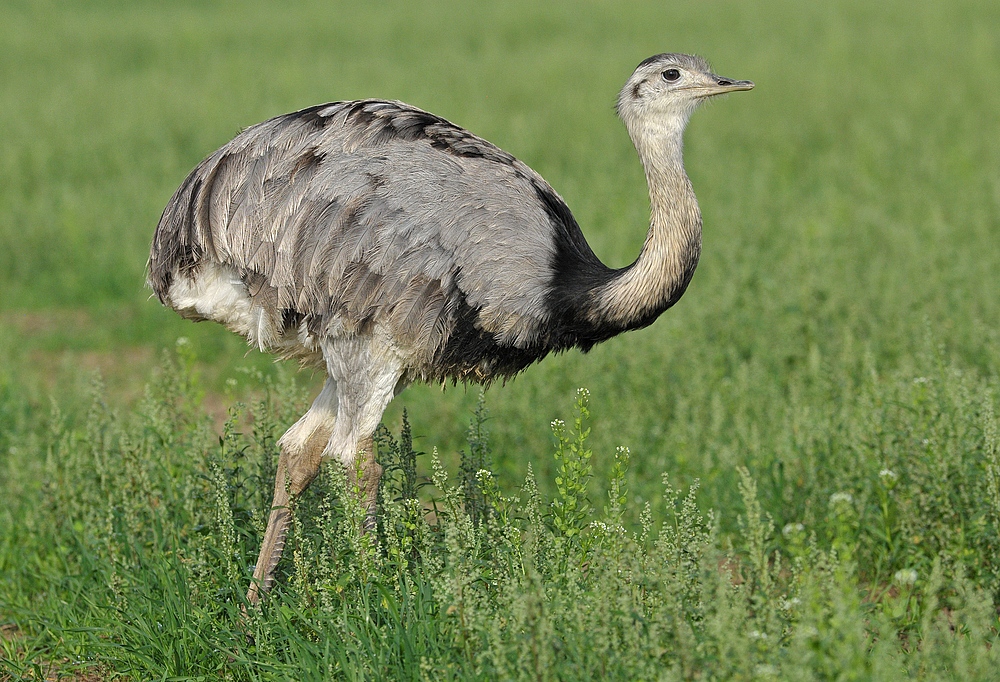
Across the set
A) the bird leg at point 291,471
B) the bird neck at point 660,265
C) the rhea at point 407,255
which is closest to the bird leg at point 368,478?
the rhea at point 407,255

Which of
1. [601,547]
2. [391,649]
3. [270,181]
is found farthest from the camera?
[270,181]

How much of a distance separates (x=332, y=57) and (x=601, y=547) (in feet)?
51.0

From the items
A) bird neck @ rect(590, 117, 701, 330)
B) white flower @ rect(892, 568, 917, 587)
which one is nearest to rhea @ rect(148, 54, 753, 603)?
bird neck @ rect(590, 117, 701, 330)

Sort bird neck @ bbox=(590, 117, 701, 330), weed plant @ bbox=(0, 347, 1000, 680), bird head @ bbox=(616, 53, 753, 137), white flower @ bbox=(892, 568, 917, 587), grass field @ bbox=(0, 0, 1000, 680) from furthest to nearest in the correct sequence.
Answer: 1. bird head @ bbox=(616, 53, 753, 137)
2. bird neck @ bbox=(590, 117, 701, 330)
3. white flower @ bbox=(892, 568, 917, 587)
4. grass field @ bbox=(0, 0, 1000, 680)
5. weed plant @ bbox=(0, 347, 1000, 680)

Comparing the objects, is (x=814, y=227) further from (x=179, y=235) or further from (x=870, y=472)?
(x=179, y=235)

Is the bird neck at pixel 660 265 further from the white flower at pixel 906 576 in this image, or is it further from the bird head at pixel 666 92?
the white flower at pixel 906 576

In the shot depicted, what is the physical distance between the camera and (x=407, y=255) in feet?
14.2

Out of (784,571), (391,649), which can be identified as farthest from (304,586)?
(784,571)

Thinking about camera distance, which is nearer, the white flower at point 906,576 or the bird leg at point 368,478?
the white flower at point 906,576

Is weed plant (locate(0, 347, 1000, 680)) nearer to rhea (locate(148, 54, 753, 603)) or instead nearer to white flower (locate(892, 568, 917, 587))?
white flower (locate(892, 568, 917, 587))

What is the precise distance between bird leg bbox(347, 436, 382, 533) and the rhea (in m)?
0.01

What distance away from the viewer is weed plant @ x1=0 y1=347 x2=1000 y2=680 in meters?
3.32

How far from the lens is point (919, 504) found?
4691mm

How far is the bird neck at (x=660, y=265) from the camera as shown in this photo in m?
4.29
